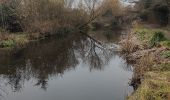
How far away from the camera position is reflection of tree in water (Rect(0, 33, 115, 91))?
1778 centimetres

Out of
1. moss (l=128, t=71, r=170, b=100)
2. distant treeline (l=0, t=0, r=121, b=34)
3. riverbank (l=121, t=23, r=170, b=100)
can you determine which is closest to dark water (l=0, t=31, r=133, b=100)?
riverbank (l=121, t=23, r=170, b=100)

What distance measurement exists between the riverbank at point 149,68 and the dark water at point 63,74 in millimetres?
952

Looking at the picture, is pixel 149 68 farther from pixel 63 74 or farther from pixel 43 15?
pixel 43 15

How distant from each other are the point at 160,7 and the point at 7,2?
22215mm

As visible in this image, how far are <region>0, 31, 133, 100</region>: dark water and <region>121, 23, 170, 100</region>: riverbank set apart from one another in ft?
3.12

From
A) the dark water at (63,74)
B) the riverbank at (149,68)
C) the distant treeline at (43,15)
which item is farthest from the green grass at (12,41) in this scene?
the riverbank at (149,68)

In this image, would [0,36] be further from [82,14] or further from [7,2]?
[82,14]

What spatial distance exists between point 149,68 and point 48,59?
10241mm

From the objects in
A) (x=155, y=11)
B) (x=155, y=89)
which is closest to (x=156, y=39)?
(x=155, y=89)

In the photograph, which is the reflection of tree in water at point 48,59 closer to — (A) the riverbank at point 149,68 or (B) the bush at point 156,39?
(A) the riverbank at point 149,68

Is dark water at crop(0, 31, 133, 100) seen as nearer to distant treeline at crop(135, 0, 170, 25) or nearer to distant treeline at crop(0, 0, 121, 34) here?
distant treeline at crop(0, 0, 121, 34)

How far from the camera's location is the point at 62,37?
34250 mm

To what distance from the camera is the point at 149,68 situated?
1422cm

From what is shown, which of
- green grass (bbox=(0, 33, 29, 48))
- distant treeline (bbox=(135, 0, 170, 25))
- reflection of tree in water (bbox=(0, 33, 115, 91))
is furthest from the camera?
distant treeline (bbox=(135, 0, 170, 25))
